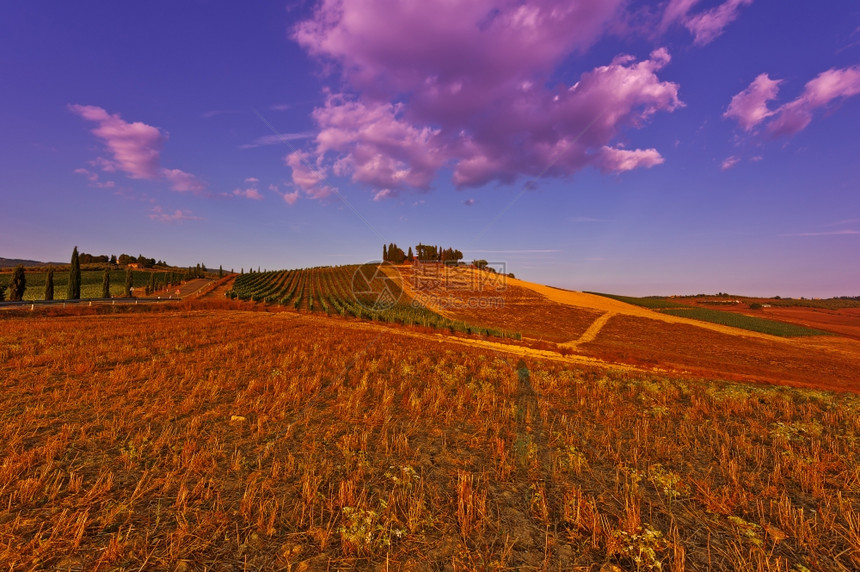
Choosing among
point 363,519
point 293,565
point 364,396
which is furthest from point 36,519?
point 364,396

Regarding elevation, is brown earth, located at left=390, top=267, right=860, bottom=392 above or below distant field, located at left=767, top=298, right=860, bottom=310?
below

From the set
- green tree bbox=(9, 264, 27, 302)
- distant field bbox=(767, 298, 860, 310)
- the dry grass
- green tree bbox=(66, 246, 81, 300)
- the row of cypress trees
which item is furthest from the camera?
distant field bbox=(767, 298, 860, 310)

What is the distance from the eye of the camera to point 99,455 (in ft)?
21.4

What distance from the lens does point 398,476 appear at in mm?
6375

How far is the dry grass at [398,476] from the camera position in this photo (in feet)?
14.6

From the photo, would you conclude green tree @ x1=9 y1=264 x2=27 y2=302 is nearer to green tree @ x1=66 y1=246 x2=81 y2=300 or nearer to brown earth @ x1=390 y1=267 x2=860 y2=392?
green tree @ x1=66 y1=246 x2=81 y2=300

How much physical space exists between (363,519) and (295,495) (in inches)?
61.5

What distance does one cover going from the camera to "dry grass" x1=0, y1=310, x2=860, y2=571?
14.6 feet

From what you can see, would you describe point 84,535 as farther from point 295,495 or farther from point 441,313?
point 441,313

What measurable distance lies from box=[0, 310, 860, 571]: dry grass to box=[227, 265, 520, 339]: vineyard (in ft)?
89.4

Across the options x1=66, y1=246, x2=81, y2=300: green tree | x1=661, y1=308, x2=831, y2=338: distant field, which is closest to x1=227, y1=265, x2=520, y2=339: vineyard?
x1=66, y1=246, x2=81, y2=300: green tree

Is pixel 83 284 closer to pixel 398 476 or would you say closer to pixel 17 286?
pixel 17 286

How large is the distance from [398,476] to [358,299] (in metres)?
54.7

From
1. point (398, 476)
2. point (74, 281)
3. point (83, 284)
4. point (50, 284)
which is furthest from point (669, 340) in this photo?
point (83, 284)
